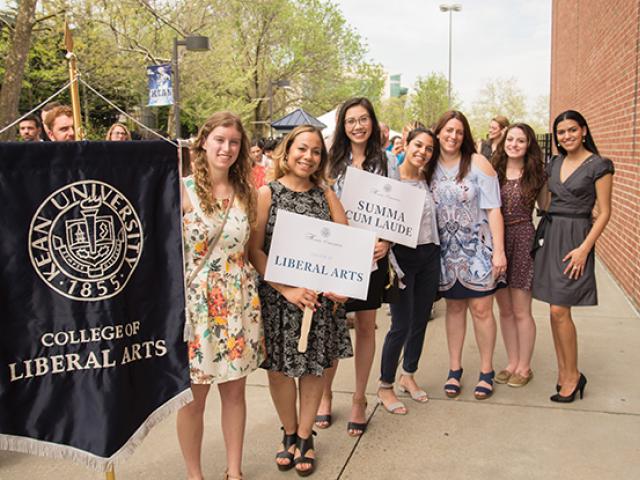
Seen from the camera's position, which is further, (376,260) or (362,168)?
(362,168)

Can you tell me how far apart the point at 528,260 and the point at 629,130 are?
11.4ft

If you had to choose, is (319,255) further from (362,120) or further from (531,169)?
(531,169)

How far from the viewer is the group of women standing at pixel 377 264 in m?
2.99

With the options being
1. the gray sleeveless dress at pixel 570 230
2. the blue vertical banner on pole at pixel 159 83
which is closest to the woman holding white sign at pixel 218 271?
the gray sleeveless dress at pixel 570 230

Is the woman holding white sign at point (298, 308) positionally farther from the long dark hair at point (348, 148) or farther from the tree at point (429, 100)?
the tree at point (429, 100)

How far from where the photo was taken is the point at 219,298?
9.74 feet

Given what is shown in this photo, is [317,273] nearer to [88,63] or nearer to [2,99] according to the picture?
[2,99]

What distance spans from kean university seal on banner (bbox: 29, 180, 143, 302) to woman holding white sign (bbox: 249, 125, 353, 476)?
88 cm

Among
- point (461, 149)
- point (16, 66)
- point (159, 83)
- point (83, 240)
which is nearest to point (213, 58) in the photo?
point (159, 83)

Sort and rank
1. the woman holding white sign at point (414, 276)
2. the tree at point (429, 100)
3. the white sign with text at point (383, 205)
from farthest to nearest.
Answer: the tree at point (429, 100) < the woman holding white sign at point (414, 276) < the white sign with text at point (383, 205)

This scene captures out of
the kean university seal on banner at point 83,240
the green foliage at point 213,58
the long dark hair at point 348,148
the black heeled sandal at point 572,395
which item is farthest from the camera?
the green foliage at point 213,58

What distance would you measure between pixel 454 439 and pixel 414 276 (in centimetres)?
105

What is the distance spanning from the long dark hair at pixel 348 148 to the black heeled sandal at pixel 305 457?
1582 mm

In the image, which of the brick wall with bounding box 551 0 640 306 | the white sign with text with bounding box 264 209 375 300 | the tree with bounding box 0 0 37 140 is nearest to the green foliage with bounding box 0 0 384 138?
the tree with bounding box 0 0 37 140
